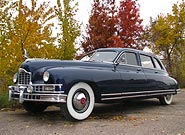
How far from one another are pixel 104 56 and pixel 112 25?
952 cm

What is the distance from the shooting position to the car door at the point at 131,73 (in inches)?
287

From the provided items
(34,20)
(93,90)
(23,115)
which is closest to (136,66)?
(93,90)

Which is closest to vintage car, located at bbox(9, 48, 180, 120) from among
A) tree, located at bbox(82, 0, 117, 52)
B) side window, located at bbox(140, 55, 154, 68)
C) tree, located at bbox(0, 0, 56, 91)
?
side window, located at bbox(140, 55, 154, 68)

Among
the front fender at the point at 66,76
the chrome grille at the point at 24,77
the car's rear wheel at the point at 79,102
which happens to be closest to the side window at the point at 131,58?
the car's rear wheel at the point at 79,102

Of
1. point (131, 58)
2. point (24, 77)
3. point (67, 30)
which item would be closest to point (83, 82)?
point (24, 77)

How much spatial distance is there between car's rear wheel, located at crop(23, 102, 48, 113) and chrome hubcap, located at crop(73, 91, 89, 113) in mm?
1469

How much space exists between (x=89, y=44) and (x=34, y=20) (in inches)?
304

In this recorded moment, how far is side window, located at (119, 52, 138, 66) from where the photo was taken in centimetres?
767

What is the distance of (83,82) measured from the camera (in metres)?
6.21

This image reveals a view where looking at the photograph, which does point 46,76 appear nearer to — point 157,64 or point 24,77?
point 24,77

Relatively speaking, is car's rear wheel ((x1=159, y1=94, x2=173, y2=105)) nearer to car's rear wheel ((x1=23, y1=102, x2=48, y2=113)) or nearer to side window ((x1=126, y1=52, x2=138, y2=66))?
side window ((x1=126, y1=52, x2=138, y2=66))

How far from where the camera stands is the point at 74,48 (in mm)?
11141

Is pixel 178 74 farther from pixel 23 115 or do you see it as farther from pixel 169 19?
pixel 23 115

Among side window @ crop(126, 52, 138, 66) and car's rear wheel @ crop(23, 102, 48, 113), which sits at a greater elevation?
side window @ crop(126, 52, 138, 66)
